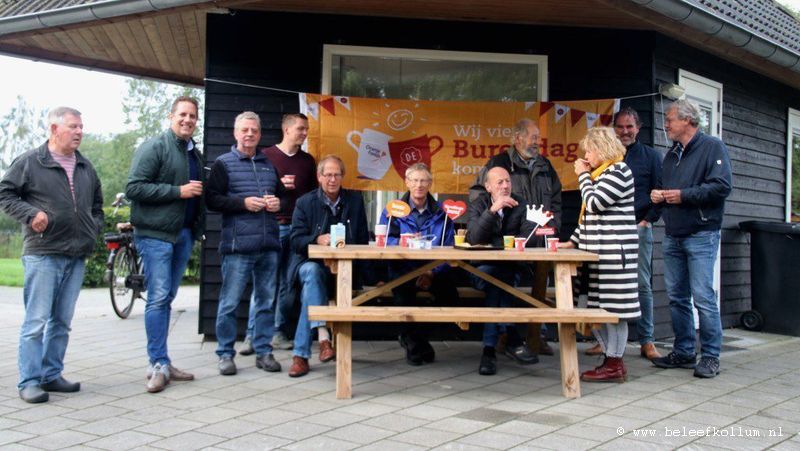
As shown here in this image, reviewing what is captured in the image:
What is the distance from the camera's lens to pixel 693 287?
17.1 ft

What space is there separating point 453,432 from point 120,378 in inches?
93.4

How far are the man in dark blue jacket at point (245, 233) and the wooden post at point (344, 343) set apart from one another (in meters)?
0.69

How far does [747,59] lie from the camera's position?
22.7ft

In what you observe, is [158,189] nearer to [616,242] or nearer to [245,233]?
[245,233]

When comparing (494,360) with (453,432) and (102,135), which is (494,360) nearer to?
(453,432)

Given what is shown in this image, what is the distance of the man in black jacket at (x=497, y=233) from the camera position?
5.04 meters

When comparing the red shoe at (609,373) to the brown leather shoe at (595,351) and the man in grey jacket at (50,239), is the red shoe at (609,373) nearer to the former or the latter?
the brown leather shoe at (595,351)

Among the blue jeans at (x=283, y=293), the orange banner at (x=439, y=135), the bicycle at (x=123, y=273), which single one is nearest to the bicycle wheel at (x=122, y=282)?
the bicycle at (x=123, y=273)

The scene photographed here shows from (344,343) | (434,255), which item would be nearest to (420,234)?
(434,255)

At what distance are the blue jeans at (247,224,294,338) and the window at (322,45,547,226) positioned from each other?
1076 mm

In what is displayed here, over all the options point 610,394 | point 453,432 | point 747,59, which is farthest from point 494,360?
point 747,59

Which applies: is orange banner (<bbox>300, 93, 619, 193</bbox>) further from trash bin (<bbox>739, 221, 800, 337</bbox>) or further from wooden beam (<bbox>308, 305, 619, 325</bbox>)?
trash bin (<bbox>739, 221, 800, 337</bbox>)

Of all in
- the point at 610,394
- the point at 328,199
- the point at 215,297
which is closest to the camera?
the point at 610,394

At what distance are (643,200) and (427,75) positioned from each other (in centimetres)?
207
